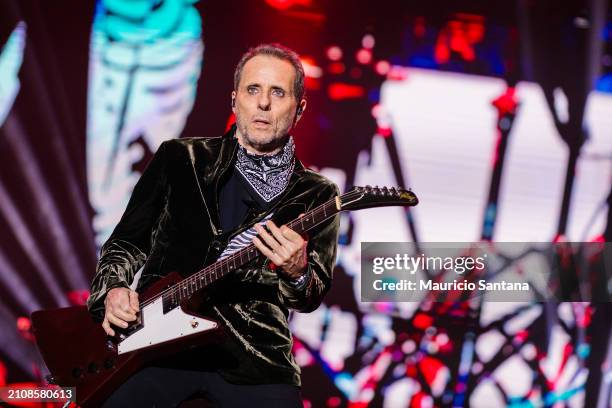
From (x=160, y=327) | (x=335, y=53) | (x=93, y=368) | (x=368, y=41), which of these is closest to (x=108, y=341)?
(x=93, y=368)

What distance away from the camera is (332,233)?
2.38 meters

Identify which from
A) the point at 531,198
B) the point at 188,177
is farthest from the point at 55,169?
the point at 531,198

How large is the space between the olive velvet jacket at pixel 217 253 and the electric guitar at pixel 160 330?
95 mm

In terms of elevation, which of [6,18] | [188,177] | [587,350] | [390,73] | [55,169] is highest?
[6,18]

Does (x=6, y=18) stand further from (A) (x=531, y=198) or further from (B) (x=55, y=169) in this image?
(A) (x=531, y=198)

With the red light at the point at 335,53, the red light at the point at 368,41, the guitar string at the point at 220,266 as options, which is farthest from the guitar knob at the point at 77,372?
the red light at the point at 368,41

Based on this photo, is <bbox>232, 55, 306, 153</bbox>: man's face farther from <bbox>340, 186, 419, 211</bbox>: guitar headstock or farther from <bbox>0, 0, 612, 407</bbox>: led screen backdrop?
<bbox>0, 0, 612, 407</bbox>: led screen backdrop

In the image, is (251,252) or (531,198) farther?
(531,198)

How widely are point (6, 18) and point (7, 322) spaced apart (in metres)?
1.60

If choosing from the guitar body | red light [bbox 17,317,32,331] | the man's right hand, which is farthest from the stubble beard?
red light [bbox 17,317,32,331]

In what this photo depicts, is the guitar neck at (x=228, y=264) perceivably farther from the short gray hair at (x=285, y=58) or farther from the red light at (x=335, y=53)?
the red light at (x=335, y=53)

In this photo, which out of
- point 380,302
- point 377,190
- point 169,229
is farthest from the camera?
point 380,302

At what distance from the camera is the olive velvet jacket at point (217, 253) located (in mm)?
2172

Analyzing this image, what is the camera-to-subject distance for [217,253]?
2.27 m
